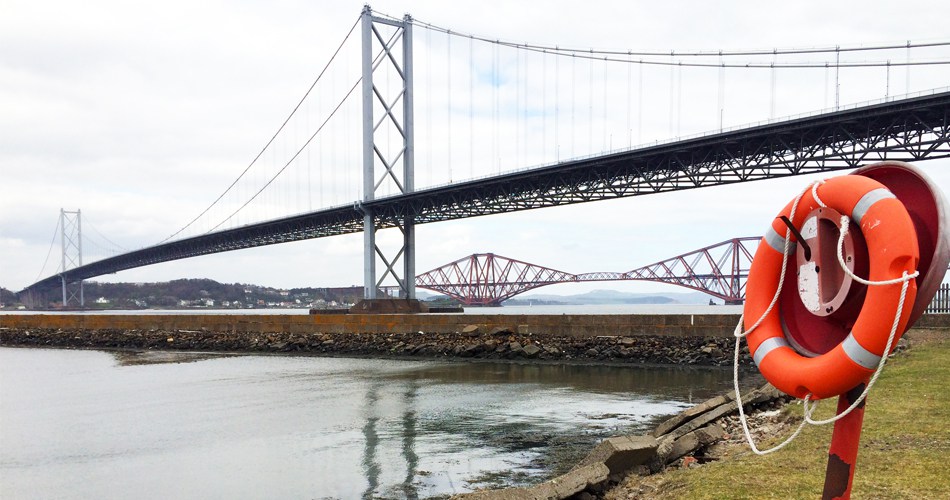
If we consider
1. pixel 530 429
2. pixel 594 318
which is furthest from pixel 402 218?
pixel 530 429

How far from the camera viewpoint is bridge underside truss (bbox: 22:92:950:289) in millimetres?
29672

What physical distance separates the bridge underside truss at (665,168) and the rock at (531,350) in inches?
659

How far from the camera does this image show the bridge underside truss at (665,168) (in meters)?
29.7

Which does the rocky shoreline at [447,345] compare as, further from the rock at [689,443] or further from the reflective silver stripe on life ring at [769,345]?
the reflective silver stripe on life ring at [769,345]

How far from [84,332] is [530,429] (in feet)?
98.8

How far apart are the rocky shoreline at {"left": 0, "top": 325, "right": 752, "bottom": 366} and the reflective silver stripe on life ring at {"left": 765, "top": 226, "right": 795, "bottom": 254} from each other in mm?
16431

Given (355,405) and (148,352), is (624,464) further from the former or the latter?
(148,352)

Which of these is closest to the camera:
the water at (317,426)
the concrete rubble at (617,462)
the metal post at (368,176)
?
the concrete rubble at (617,462)

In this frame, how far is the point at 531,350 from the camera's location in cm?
2191

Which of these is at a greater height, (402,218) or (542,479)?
(402,218)

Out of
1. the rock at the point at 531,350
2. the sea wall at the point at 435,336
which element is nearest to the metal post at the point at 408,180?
the sea wall at the point at 435,336

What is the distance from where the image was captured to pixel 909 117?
29266 millimetres

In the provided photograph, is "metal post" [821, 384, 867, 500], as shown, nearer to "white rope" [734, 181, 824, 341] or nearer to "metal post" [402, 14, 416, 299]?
"white rope" [734, 181, 824, 341]

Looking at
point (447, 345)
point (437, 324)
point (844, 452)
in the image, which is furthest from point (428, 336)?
point (844, 452)
